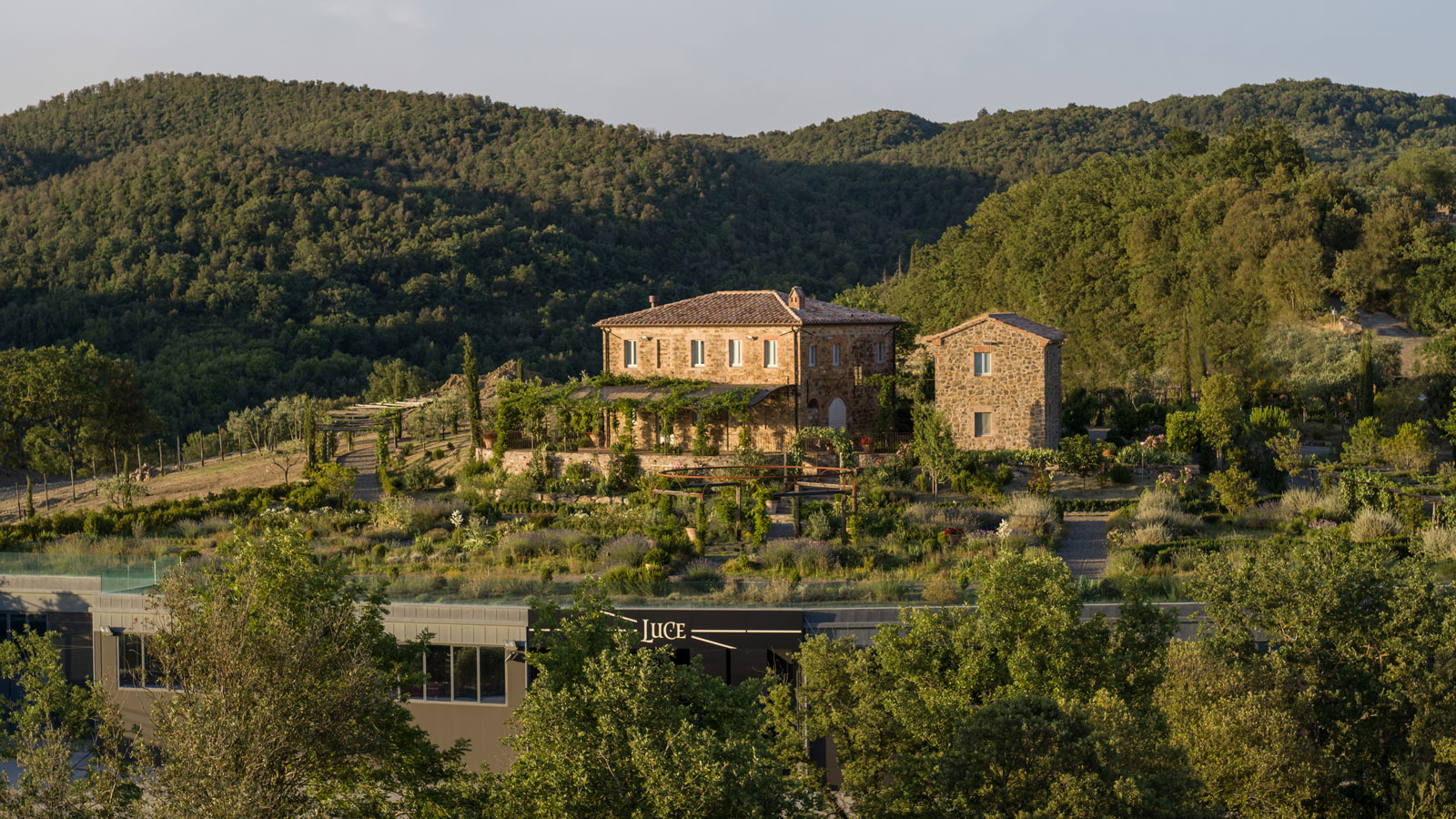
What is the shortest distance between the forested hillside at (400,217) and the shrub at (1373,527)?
39608 mm

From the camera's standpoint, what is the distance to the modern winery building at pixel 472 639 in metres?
15.6

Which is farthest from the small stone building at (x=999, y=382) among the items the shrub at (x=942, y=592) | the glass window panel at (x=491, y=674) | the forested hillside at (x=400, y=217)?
the forested hillside at (x=400, y=217)

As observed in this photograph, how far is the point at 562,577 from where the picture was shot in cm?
2069

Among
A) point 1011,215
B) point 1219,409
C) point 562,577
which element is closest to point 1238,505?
point 1219,409

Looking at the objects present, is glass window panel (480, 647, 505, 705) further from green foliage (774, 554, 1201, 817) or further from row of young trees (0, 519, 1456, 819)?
green foliage (774, 554, 1201, 817)

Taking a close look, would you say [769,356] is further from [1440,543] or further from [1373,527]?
[1440,543]

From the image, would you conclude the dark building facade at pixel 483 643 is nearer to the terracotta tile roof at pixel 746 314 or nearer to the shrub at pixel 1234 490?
the shrub at pixel 1234 490

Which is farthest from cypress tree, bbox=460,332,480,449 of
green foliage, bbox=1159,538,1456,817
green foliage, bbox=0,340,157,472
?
green foliage, bbox=1159,538,1456,817

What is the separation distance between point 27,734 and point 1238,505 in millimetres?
21953

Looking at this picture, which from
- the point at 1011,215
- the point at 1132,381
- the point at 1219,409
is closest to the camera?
the point at 1219,409

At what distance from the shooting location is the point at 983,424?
31.1m

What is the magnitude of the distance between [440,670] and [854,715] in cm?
667

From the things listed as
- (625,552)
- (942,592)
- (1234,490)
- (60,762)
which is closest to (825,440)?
(1234,490)

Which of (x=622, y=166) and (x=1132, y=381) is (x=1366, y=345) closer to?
(x=1132, y=381)
